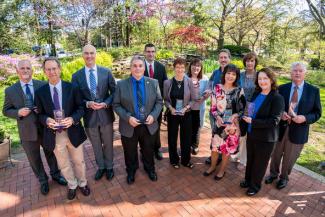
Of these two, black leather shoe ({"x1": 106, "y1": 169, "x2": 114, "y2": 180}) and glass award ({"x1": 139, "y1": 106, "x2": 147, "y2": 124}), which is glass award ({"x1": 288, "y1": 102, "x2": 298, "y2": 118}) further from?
black leather shoe ({"x1": 106, "y1": 169, "x2": 114, "y2": 180})

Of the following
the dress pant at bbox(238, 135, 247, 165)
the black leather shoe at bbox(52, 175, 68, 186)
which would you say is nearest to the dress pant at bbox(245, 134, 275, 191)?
the dress pant at bbox(238, 135, 247, 165)

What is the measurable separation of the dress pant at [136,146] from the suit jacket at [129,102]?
85 millimetres

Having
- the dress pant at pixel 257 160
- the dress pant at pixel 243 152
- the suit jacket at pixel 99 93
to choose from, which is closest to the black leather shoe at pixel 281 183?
the dress pant at pixel 257 160

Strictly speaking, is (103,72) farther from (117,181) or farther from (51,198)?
(51,198)

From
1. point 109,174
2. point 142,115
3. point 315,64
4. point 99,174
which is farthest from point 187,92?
point 315,64

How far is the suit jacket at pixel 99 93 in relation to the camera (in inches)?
128

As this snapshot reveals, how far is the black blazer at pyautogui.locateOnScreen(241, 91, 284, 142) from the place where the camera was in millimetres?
2816

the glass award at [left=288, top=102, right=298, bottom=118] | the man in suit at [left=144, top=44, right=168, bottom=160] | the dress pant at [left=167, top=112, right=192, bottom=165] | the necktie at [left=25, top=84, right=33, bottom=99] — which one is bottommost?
the dress pant at [left=167, top=112, right=192, bottom=165]

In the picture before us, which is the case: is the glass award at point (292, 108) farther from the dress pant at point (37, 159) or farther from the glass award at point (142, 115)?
the dress pant at point (37, 159)

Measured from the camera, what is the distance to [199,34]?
18.0 metres

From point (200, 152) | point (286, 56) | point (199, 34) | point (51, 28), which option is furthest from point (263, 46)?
point (200, 152)

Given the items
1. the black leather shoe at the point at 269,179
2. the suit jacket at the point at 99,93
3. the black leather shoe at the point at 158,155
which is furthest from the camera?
the black leather shoe at the point at 158,155

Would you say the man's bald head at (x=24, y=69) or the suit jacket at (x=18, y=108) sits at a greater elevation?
the man's bald head at (x=24, y=69)

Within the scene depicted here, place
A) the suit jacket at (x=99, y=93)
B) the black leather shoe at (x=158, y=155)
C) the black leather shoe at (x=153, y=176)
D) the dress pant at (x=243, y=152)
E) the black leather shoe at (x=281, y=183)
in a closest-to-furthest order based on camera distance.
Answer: the suit jacket at (x=99, y=93) < the black leather shoe at (x=281, y=183) < the black leather shoe at (x=153, y=176) < the dress pant at (x=243, y=152) < the black leather shoe at (x=158, y=155)
